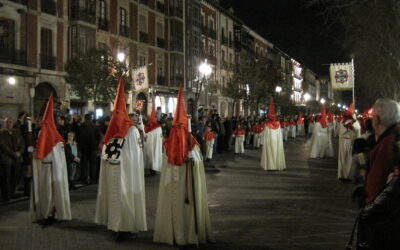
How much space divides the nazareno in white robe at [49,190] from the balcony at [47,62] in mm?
20479

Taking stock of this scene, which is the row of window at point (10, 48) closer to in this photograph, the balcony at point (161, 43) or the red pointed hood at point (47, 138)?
the balcony at point (161, 43)

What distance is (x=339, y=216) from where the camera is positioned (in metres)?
8.31

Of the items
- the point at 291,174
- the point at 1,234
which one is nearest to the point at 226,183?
the point at 291,174

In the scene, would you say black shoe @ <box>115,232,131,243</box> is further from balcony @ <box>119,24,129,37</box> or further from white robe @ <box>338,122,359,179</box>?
balcony @ <box>119,24,129,37</box>

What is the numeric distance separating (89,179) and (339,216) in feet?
24.6

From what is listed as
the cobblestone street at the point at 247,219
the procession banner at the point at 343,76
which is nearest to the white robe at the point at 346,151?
the cobblestone street at the point at 247,219

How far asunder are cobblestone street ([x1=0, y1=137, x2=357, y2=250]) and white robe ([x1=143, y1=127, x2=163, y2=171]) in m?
1.00

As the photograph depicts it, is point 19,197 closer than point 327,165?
Yes

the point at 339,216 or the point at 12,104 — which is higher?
the point at 12,104

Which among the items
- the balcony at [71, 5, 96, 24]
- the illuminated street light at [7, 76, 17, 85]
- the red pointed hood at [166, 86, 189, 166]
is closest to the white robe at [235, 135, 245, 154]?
the illuminated street light at [7, 76, 17, 85]

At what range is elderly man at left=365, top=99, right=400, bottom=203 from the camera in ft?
13.1

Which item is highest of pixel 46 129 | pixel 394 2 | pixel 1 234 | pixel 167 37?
pixel 167 37

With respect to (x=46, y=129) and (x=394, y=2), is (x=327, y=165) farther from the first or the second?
(x=46, y=129)

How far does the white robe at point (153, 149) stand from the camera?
1437 cm
